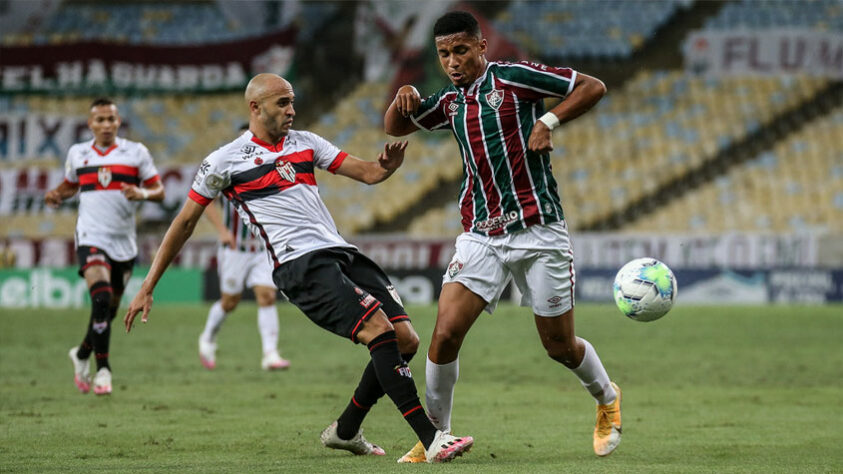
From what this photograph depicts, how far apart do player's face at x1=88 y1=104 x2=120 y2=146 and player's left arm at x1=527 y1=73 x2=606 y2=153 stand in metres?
5.07

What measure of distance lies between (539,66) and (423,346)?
8.31 metres

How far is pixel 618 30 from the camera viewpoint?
30266 mm

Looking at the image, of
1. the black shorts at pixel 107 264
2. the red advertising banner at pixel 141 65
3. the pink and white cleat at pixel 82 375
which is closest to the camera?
the pink and white cleat at pixel 82 375

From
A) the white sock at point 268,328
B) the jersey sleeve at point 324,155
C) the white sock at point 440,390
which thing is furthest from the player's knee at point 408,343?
the white sock at point 268,328

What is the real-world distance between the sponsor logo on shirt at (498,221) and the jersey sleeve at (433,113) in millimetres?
597

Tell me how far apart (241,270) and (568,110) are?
275 inches

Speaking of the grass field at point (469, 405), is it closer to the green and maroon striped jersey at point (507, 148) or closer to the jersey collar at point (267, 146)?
the green and maroon striped jersey at point (507, 148)

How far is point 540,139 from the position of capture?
5.76 m

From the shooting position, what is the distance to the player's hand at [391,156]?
629 centimetres

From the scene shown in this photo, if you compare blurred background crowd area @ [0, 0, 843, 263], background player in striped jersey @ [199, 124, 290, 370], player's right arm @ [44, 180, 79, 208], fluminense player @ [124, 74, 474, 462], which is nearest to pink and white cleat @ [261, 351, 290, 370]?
background player in striped jersey @ [199, 124, 290, 370]

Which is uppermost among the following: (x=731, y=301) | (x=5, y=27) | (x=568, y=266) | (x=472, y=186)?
(x=5, y=27)

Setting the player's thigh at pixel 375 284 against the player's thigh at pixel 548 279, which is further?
the player's thigh at pixel 375 284

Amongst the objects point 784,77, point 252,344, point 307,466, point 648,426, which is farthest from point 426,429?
point 784,77

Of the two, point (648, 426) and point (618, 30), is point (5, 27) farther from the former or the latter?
point (648, 426)
